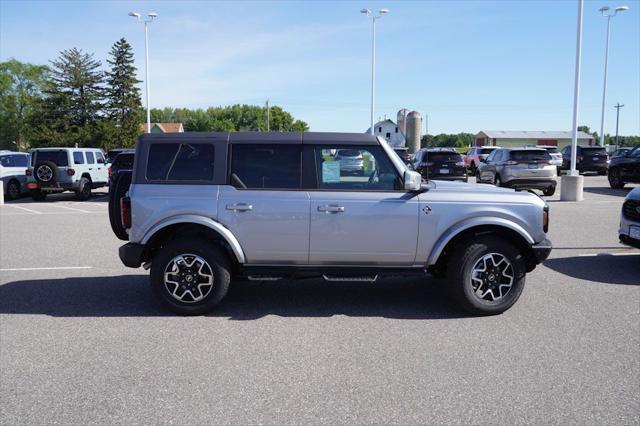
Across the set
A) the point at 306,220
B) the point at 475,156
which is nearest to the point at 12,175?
the point at 306,220

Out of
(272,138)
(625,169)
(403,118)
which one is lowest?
(625,169)

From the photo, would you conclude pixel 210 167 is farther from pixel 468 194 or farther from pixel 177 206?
pixel 468 194

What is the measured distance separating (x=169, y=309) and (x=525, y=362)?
3469mm

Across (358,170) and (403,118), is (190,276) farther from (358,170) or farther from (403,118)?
(403,118)

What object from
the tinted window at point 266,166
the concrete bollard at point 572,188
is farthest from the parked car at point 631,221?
the concrete bollard at point 572,188

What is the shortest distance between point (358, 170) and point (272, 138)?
3.19ft

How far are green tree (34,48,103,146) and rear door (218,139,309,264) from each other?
204 ft

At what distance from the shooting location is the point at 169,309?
5539 millimetres

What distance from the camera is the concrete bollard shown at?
Result: 57.6 ft

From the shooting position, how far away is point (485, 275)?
552 cm

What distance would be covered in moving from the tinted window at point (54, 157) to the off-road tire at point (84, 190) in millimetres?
825

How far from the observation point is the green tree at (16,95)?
93625mm

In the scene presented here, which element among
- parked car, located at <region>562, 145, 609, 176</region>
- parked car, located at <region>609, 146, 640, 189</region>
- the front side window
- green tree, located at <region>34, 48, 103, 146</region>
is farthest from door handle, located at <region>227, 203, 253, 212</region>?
green tree, located at <region>34, 48, 103, 146</region>

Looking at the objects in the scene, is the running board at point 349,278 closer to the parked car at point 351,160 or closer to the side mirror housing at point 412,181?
the side mirror housing at point 412,181
